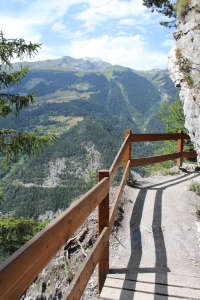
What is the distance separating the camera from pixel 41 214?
107 m

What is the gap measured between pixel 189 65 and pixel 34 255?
7010 mm

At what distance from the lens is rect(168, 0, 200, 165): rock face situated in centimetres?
665

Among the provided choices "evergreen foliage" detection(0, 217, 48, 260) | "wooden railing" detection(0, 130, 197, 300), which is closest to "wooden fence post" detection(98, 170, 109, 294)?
"wooden railing" detection(0, 130, 197, 300)

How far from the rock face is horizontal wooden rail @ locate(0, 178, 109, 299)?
539 cm

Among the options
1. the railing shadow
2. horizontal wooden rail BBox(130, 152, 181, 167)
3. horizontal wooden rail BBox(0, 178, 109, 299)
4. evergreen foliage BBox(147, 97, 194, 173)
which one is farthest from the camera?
evergreen foliage BBox(147, 97, 194, 173)

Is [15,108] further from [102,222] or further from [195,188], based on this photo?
[102,222]

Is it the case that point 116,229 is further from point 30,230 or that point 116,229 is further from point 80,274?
point 30,230

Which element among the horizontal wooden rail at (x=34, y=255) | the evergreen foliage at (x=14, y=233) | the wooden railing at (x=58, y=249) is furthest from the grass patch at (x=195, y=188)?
the horizontal wooden rail at (x=34, y=255)

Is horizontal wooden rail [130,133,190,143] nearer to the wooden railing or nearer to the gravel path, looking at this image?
the gravel path

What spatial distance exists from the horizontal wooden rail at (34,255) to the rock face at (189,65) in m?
5.39

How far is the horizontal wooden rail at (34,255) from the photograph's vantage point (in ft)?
3.52

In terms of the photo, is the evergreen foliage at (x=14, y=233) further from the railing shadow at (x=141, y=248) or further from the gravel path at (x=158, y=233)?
the railing shadow at (x=141, y=248)

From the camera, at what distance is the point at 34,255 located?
1.30 metres


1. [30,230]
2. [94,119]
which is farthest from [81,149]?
[30,230]
